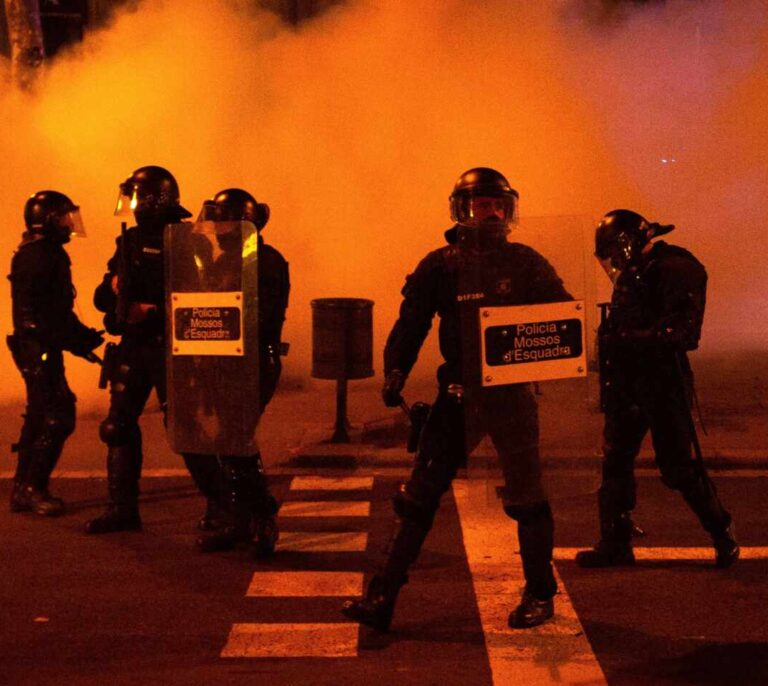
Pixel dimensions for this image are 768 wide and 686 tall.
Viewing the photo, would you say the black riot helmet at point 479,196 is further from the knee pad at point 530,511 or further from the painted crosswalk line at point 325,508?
the painted crosswalk line at point 325,508

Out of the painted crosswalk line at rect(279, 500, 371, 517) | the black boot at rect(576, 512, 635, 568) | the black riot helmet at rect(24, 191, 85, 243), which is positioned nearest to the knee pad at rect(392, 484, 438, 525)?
the black boot at rect(576, 512, 635, 568)

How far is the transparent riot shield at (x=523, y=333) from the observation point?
15.7ft

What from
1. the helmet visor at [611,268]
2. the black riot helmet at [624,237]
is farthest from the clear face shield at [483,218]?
the helmet visor at [611,268]

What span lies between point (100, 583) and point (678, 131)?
977 centimetres

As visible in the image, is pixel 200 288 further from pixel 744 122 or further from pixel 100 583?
pixel 744 122

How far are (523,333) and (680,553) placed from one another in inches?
71.7

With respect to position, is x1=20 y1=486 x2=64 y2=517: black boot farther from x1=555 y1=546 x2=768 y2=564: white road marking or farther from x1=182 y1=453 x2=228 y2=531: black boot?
x1=555 y1=546 x2=768 y2=564: white road marking

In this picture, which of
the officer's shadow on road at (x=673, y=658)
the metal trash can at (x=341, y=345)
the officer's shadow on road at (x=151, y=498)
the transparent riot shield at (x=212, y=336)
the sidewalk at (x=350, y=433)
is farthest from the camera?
the metal trash can at (x=341, y=345)

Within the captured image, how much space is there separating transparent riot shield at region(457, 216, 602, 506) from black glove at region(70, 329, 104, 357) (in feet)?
9.30

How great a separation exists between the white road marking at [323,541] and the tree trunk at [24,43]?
634cm

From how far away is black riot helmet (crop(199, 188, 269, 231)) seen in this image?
615 cm

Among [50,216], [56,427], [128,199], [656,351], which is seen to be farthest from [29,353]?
[656,351]

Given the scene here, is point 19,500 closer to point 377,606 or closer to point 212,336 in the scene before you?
point 212,336

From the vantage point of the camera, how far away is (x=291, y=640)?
486 centimetres
